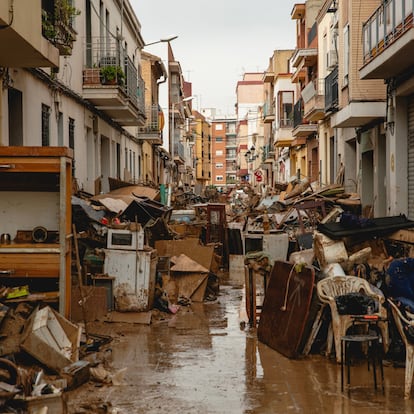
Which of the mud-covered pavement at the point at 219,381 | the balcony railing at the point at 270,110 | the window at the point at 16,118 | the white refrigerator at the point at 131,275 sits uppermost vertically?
the balcony railing at the point at 270,110

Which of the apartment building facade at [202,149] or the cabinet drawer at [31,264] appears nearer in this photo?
the cabinet drawer at [31,264]

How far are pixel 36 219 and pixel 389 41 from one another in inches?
309

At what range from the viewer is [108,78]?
19266mm

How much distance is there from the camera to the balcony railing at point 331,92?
73.8 feet

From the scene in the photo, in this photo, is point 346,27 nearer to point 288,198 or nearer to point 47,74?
point 288,198

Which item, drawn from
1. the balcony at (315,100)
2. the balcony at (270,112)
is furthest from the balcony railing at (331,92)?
the balcony at (270,112)

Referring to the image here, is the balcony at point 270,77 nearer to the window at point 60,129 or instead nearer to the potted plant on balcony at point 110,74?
the potted plant on balcony at point 110,74

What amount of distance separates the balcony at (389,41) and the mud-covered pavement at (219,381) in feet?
19.5

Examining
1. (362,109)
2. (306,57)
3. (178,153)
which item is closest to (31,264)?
(362,109)

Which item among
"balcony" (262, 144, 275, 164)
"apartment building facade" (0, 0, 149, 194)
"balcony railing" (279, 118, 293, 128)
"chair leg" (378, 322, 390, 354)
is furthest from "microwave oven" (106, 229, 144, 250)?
"balcony" (262, 144, 275, 164)

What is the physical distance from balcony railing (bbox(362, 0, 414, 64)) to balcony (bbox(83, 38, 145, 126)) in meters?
6.67

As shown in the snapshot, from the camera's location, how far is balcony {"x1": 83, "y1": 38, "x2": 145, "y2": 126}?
19.0 metres

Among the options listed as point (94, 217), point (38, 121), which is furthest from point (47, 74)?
point (94, 217)

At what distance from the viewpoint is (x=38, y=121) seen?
14.3m
